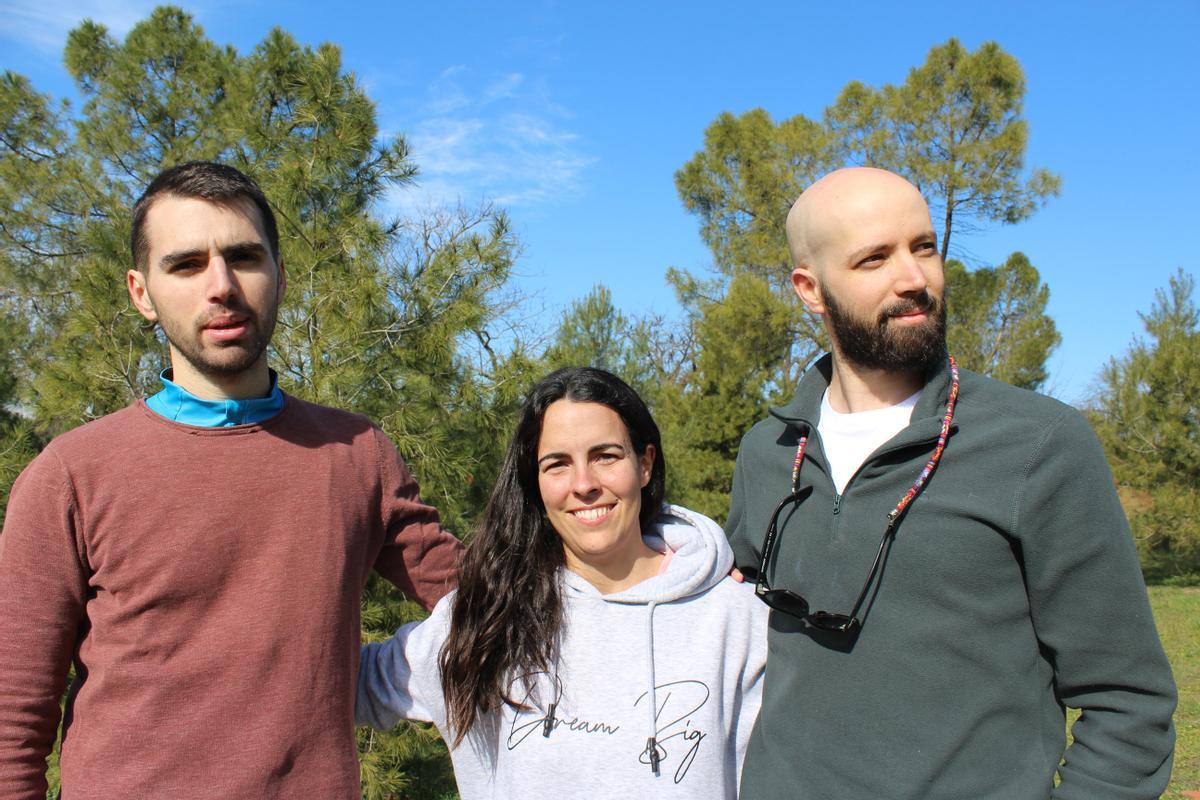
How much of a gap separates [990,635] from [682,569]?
24.0 inches

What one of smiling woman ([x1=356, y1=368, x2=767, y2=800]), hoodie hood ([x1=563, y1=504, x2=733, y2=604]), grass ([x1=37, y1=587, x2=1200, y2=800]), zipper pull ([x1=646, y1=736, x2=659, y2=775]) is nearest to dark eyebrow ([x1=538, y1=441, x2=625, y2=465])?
smiling woman ([x1=356, y1=368, x2=767, y2=800])

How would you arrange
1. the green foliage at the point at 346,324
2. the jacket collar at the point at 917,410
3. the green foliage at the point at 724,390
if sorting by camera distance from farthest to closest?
the green foliage at the point at 724,390 → the green foliage at the point at 346,324 → the jacket collar at the point at 917,410

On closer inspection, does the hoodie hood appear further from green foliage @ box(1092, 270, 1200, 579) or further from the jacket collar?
green foliage @ box(1092, 270, 1200, 579)

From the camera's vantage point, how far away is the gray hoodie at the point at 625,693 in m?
1.71

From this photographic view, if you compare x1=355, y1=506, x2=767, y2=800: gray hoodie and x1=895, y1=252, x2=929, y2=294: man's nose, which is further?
x1=355, y1=506, x2=767, y2=800: gray hoodie

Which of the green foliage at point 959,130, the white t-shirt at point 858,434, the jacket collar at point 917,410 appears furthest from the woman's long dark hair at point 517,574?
the green foliage at point 959,130

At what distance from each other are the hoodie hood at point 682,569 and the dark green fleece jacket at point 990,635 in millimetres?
329

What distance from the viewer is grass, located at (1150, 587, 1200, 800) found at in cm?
554

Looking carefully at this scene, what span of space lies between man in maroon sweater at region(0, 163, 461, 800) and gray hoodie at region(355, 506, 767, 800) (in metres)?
0.20

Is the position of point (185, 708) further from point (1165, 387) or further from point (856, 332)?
point (1165, 387)

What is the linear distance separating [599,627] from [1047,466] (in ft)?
2.90

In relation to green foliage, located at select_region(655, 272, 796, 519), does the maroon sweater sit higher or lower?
lower

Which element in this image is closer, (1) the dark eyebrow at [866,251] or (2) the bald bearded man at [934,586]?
(2) the bald bearded man at [934,586]

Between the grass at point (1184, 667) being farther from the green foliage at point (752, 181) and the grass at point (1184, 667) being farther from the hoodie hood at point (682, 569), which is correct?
the green foliage at point (752, 181)
